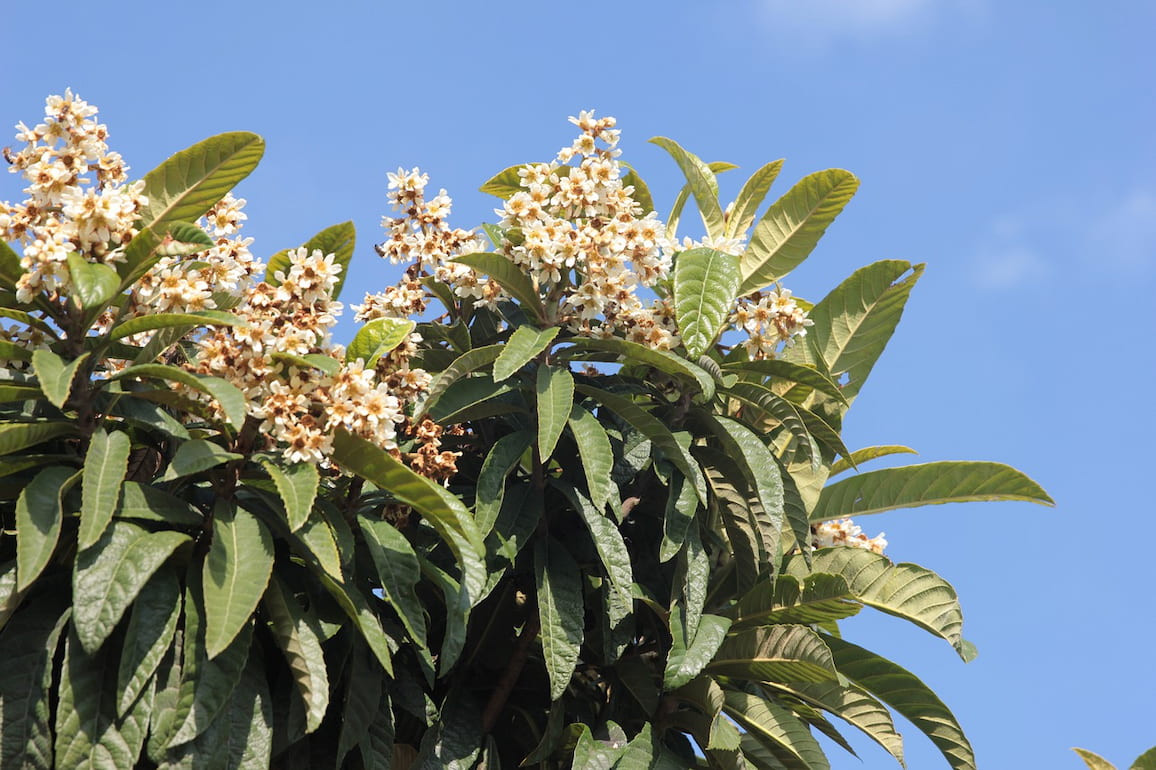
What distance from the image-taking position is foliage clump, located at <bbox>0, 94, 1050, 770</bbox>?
3.46 meters

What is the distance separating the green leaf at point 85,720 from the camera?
331 centimetres

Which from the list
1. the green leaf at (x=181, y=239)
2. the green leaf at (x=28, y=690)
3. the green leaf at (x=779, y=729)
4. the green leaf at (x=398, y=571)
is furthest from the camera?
the green leaf at (x=779, y=729)

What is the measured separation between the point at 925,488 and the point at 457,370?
163cm

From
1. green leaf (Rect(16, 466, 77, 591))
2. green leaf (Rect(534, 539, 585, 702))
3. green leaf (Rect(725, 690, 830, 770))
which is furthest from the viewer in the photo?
green leaf (Rect(725, 690, 830, 770))

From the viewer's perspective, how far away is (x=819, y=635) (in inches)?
166

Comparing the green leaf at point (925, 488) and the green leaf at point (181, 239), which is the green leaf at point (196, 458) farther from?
the green leaf at point (925, 488)

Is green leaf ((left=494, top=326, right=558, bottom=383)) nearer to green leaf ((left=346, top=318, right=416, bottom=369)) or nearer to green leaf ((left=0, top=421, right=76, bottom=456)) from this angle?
green leaf ((left=346, top=318, right=416, bottom=369))

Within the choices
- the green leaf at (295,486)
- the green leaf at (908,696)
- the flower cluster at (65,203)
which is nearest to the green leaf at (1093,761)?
the green leaf at (908,696)

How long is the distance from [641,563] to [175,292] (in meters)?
1.64

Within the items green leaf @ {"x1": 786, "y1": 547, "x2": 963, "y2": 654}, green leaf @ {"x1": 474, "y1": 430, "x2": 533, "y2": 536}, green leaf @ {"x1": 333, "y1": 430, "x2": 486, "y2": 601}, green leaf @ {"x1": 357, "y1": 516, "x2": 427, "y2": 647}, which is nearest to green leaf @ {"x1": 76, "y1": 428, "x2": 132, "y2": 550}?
green leaf @ {"x1": 333, "y1": 430, "x2": 486, "y2": 601}

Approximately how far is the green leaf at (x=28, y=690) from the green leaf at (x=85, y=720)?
0.05 m

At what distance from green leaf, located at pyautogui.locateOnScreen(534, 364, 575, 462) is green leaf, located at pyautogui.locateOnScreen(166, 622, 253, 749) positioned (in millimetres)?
893

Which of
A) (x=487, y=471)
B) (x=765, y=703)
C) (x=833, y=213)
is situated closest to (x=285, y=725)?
(x=487, y=471)

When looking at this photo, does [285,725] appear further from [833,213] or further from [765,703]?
[833,213]
